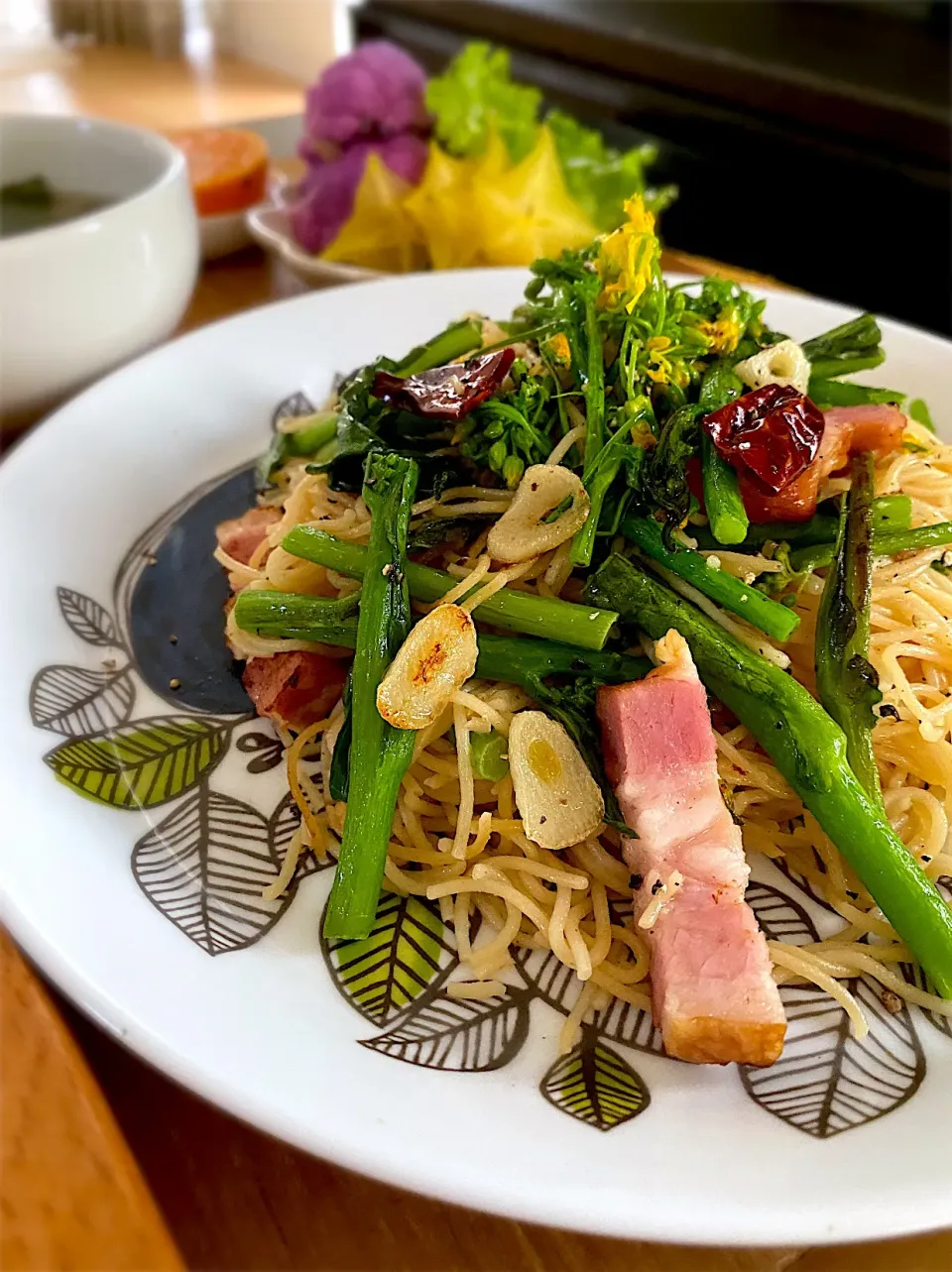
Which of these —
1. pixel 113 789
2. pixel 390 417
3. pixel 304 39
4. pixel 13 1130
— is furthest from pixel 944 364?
pixel 304 39

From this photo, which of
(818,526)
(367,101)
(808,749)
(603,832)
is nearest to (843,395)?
(818,526)

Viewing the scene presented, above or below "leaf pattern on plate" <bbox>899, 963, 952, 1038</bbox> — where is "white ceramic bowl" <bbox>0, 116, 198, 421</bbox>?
above

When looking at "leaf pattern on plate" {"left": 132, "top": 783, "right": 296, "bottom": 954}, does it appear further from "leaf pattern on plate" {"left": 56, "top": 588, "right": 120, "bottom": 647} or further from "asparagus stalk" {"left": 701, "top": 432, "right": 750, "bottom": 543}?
"asparagus stalk" {"left": 701, "top": 432, "right": 750, "bottom": 543}

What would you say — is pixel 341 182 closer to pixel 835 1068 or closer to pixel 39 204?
pixel 39 204

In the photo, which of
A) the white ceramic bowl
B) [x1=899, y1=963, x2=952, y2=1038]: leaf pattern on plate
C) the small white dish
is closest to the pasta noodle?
[x1=899, y1=963, x2=952, y2=1038]: leaf pattern on plate

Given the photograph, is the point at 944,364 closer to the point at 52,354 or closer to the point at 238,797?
the point at 238,797

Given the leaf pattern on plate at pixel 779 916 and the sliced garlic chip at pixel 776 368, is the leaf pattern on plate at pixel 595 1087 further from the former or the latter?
the sliced garlic chip at pixel 776 368
